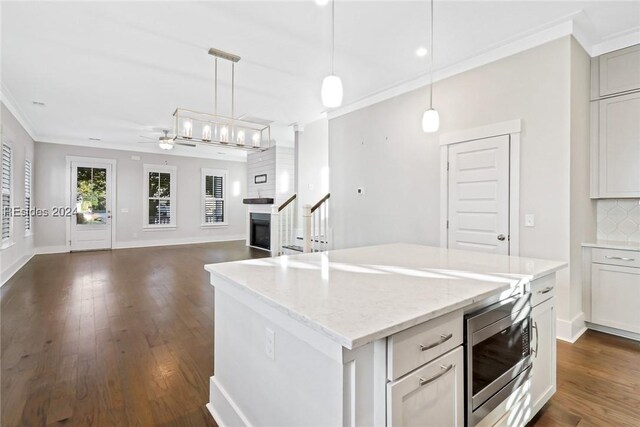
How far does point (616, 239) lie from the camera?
3240 millimetres

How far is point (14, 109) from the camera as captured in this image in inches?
210

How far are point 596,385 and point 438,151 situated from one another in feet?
8.56

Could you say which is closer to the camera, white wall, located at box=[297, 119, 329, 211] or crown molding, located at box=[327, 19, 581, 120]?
crown molding, located at box=[327, 19, 581, 120]

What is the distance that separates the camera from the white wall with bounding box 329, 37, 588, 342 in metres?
A: 2.91

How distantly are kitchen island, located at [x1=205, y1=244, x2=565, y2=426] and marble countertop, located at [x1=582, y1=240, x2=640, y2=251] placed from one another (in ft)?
5.37

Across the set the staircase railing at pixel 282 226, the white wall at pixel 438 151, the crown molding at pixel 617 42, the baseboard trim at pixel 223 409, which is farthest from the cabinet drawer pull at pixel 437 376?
the staircase railing at pixel 282 226

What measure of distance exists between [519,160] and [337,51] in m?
2.19

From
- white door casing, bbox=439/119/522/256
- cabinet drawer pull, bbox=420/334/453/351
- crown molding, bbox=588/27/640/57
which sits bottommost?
cabinet drawer pull, bbox=420/334/453/351

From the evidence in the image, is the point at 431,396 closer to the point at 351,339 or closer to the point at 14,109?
the point at 351,339

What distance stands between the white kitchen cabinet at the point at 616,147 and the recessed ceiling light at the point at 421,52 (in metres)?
1.76

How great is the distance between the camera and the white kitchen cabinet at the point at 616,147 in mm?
2963

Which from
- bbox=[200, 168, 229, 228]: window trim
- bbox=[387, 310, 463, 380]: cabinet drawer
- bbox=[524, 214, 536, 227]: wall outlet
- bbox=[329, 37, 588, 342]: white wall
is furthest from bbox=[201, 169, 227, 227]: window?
bbox=[387, 310, 463, 380]: cabinet drawer

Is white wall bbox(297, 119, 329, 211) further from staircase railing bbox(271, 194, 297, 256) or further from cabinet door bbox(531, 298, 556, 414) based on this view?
cabinet door bbox(531, 298, 556, 414)

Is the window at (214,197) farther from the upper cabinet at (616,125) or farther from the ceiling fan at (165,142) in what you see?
the upper cabinet at (616,125)
